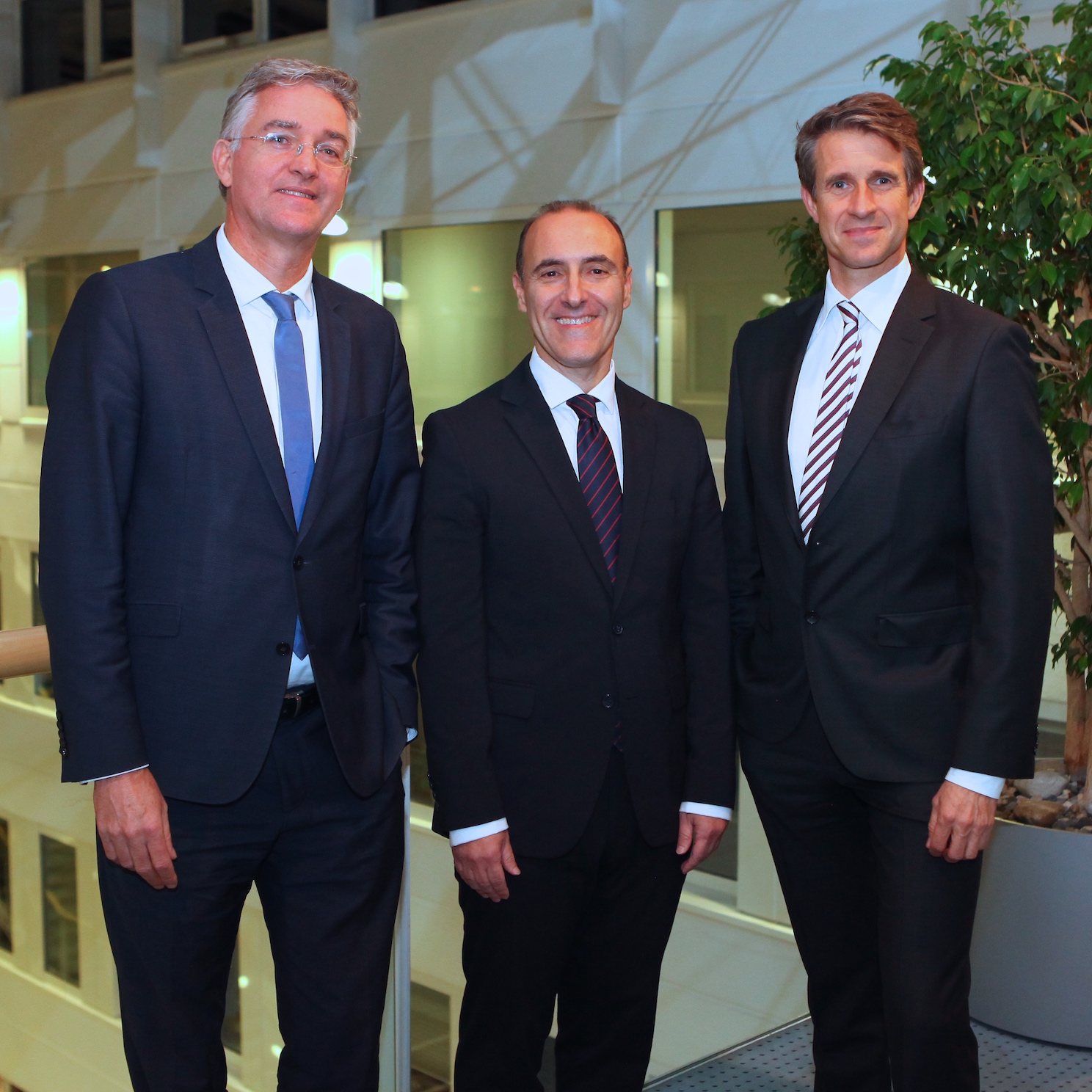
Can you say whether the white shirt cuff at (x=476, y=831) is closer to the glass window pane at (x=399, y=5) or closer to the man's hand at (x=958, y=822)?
the man's hand at (x=958, y=822)

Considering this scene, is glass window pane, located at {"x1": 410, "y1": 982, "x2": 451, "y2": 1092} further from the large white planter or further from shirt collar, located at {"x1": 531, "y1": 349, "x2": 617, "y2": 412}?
the large white planter

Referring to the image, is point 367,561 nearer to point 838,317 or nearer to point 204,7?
point 838,317

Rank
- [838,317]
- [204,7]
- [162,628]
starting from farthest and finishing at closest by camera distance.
Result: 1. [204,7]
2. [838,317]
3. [162,628]

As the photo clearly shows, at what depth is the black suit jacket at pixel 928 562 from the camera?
2.19 metres

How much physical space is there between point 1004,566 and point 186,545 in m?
1.35

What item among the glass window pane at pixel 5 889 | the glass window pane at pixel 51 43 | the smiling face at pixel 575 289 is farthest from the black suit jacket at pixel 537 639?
the glass window pane at pixel 51 43

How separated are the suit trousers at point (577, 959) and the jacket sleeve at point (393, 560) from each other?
40 centimetres

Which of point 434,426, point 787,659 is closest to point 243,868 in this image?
point 434,426

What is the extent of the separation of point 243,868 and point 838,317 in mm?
1461

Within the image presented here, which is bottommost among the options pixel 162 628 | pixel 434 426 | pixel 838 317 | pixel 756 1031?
pixel 756 1031

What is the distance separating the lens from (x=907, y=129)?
230cm

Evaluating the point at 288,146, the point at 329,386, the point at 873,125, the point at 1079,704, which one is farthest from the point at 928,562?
the point at 1079,704

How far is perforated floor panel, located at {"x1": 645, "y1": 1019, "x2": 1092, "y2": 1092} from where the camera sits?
123 inches

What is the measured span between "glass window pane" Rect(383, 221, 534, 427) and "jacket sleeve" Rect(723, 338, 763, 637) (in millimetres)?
7216
